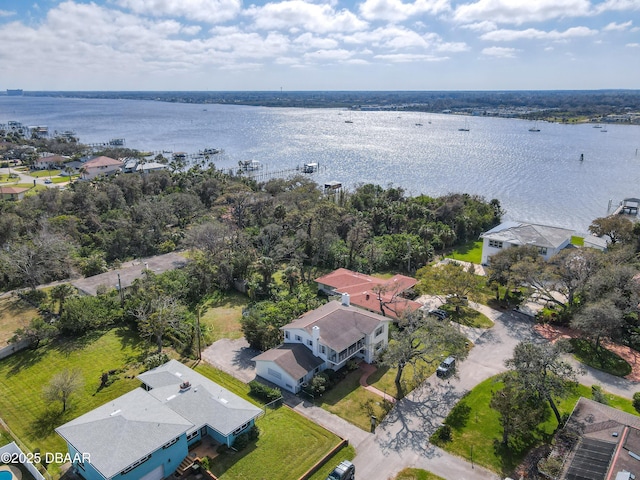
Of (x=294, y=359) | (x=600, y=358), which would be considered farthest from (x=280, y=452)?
(x=600, y=358)

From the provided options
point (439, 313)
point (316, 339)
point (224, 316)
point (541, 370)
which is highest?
point (541, 370)


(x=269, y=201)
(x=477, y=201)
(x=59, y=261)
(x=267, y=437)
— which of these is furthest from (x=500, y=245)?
(x=59, y=261)

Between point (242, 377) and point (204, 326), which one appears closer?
point (242, 377)

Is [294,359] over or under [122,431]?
under

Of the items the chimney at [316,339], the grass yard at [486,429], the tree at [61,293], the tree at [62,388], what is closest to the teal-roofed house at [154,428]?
the tree at [62,388]

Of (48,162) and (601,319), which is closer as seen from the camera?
(601,319)

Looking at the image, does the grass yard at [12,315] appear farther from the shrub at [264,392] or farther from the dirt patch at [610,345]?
the dirt patch at [610,345]

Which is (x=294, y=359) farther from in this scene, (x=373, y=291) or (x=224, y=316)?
(x=224, y=316)

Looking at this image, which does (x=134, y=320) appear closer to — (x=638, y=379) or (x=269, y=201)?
(x=269, y=201)
